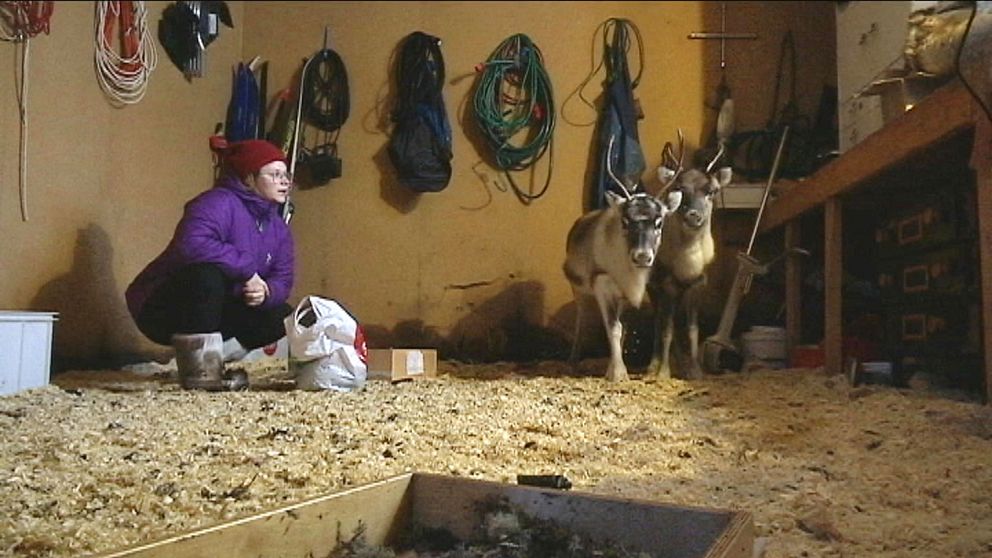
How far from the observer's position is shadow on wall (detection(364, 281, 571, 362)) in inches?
168

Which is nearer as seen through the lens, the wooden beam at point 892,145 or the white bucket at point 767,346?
the wooden beam at point 892,145

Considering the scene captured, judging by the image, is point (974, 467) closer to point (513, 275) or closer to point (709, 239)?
point (709, 239)

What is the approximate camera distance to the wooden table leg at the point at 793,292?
3.64m

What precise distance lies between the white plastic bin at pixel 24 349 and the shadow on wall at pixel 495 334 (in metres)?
1.85

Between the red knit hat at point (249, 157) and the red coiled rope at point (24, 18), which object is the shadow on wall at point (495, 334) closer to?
the red knit hat at point (249, 157)

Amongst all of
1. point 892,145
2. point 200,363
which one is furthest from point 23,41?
point 892,145

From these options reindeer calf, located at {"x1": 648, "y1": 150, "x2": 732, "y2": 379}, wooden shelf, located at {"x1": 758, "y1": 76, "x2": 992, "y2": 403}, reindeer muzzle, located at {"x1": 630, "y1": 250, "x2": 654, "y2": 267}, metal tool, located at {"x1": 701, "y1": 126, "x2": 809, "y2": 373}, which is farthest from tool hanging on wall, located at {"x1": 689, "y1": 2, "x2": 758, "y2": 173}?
reindeer muzzle, located at {"x1": 630, "y1": 250, "x2": 654, "y2": 267}

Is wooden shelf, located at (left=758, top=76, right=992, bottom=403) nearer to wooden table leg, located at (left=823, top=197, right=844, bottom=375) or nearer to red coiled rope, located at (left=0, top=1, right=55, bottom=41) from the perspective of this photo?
wooden table leg, located at (left=823, top=197, right=844, bottom=375)

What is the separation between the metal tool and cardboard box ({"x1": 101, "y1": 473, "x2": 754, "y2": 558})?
246 centimetres

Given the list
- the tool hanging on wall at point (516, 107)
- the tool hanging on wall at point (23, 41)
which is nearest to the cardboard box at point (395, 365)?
the tool hanging on wall at point (23, 41)

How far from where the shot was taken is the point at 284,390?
277 centimetres

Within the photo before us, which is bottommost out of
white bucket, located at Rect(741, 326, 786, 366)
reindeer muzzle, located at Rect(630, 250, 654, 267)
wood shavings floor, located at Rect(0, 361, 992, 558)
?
wood shavings floor, located at Rect(0, 361, 992, 558)

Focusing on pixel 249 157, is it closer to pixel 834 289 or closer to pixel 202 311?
pixel 202 311

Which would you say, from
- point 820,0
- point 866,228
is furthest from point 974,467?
point 820,0
